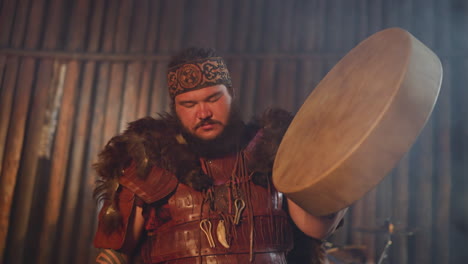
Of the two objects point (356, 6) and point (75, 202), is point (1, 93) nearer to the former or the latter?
point (75, 202)

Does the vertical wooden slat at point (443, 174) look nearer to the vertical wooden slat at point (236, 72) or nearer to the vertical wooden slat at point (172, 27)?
the vertical wooden slat at point (236, 72)

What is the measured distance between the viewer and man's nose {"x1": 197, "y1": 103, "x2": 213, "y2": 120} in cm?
201

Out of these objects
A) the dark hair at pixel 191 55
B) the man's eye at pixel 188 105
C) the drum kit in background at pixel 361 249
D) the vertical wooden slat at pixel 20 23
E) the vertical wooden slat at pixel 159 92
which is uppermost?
the vertical wooden slat at pixel 20 23

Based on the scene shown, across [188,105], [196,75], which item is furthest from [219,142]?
[196,75]

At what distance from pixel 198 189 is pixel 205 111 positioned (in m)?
0.36

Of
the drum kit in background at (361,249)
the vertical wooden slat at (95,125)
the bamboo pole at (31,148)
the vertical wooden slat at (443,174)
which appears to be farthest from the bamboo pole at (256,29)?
the bamboo pole at (31,148)

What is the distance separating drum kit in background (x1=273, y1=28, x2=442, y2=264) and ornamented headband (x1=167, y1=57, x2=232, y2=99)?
0.76 metres

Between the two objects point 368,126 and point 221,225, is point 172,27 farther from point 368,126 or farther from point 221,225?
point 368,126

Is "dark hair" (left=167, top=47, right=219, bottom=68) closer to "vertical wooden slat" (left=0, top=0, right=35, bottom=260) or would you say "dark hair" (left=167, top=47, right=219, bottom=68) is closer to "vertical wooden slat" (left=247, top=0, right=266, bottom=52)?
"vertical wooden slat" (left=247, top=0, right=266, bottom=52)

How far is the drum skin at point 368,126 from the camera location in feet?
3.78

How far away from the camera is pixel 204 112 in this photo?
2.01 meters

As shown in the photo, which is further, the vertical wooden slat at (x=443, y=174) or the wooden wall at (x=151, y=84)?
the wooden wall at (x=151, y=84)

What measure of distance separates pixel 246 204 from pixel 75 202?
2.82m

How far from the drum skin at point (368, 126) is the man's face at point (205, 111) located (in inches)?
24.6
